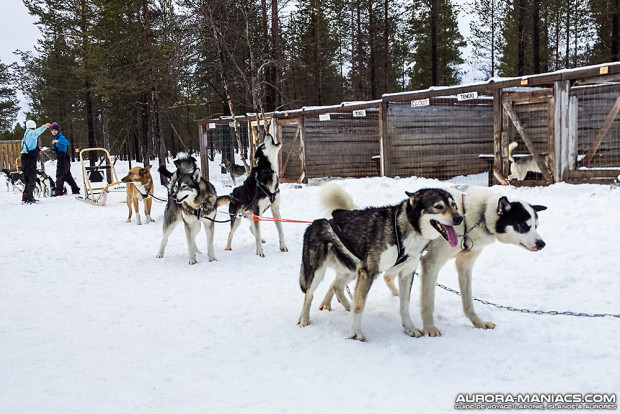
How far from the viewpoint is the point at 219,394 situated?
2.49 m

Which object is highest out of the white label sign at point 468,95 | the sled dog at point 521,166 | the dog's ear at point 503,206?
the white label sign at point 468,95

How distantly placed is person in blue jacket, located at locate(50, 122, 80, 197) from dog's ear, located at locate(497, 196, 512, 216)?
13.3m

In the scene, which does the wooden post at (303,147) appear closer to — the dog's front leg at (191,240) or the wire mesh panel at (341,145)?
the wire mesh panel at (341,145)

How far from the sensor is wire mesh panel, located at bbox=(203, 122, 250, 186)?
16125 millimetres

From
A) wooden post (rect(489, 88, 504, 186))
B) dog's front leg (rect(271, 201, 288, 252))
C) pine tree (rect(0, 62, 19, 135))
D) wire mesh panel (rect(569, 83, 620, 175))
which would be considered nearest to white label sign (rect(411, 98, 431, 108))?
wooden post (rect(489, 88, 504, 186))

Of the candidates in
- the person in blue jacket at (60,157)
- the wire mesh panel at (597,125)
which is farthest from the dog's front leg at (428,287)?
the person in blue jacket at (60,157)

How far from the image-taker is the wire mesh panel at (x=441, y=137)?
1270 centimetres

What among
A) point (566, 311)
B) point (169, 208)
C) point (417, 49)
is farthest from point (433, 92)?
point (417, 49)

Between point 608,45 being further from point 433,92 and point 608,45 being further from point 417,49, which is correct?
point 433,92

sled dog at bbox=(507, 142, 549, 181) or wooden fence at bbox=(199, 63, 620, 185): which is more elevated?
wooden fence at bbox=(199, 63, 620, 185)

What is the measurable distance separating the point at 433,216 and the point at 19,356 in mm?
2965

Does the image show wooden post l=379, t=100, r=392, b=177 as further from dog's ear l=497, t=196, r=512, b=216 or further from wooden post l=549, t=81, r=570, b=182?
dog's ear l=497, t=196, r=512, b=216

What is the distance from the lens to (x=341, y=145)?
1521 centimetres

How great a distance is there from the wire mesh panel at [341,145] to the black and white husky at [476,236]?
10.9 m
